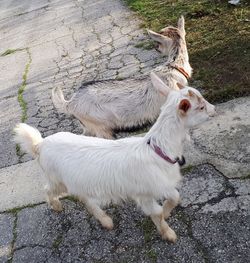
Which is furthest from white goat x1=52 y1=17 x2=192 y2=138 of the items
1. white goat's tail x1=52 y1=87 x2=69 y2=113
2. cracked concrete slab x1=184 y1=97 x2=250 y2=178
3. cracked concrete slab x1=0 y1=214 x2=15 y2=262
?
cracked concrete slab x1=0 y1=214 x2=15 y2=262

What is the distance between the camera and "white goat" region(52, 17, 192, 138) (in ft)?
14.2

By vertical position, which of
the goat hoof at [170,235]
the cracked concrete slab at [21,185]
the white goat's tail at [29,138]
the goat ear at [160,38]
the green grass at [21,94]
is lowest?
the goat hoof at [170,235]

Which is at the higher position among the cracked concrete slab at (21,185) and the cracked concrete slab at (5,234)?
the cracked concrete slab at (21,185)

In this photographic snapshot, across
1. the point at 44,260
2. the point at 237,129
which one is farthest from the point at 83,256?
the point at 237,129

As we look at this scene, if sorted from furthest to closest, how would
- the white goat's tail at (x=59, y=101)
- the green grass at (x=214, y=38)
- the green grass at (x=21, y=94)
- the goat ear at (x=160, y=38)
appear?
1. the green grass at (x=21, y=94)
2. the green grass at (x=214, y=38)
3. the goat ear at (x=160, y=38)
4. the white goat's tail at (x=59, y=101)

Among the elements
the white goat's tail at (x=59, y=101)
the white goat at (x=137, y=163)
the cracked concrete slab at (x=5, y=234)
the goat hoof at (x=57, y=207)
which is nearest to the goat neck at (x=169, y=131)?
the white goat at (x=137, y=163)

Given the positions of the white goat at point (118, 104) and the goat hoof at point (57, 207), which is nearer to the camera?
the goat hoof at point (57, 207)

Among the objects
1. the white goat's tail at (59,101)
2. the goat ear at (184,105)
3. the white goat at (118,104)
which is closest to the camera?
the goat ear at (184,105)

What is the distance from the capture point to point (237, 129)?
4441 millimetres

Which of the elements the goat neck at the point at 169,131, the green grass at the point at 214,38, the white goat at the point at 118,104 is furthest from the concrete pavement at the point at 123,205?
the goat neck at the point at 169,131

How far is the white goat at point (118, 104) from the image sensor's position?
433 centimetres

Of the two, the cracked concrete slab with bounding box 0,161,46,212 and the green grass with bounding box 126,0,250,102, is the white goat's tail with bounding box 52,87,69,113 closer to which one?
the cracked concrete slab with bounding box 0,161,46,212

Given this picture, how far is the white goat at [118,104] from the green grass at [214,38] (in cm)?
88

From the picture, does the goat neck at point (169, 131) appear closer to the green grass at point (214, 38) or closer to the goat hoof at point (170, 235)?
the goat hoof at point (170, 235)
